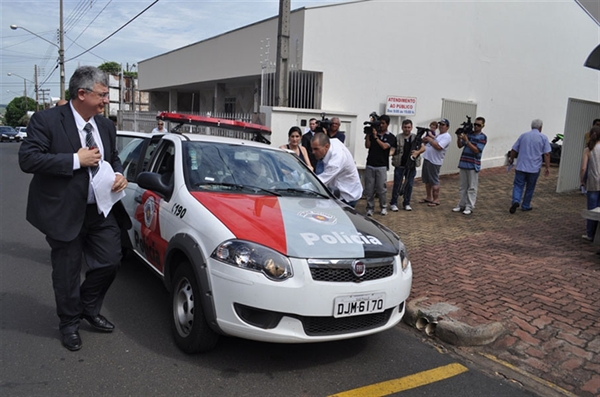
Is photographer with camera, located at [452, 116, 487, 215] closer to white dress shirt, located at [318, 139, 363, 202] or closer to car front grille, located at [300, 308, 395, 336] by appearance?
white dress shirt, located at [318, 139, 363, 202]

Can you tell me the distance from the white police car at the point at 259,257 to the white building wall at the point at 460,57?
850 centimetres

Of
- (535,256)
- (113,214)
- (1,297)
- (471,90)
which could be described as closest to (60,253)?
(113,214)

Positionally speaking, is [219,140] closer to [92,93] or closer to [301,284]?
[92,93]

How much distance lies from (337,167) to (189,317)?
9.57 feet

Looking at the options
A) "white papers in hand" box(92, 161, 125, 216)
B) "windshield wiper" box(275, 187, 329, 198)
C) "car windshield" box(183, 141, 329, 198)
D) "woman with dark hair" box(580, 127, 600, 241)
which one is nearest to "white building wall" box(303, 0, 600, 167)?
"woman with dark hair" box(580, 127, 600, 241)

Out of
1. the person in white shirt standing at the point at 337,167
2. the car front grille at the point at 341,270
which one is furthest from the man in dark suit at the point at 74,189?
the person in white shirt standing at the point at 337,167

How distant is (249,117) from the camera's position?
40.1ft

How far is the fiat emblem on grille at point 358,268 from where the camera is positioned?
10.5ft

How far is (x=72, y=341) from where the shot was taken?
3.52 meters

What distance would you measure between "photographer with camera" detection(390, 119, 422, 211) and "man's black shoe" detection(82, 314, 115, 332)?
6448mm

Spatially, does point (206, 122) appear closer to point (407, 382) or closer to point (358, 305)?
point (358, 305)

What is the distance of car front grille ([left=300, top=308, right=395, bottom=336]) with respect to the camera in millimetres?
3156

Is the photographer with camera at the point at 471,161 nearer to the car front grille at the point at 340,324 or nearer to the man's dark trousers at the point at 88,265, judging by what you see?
the car front grille at the point at 340,324

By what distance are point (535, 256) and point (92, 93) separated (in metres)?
5.58
